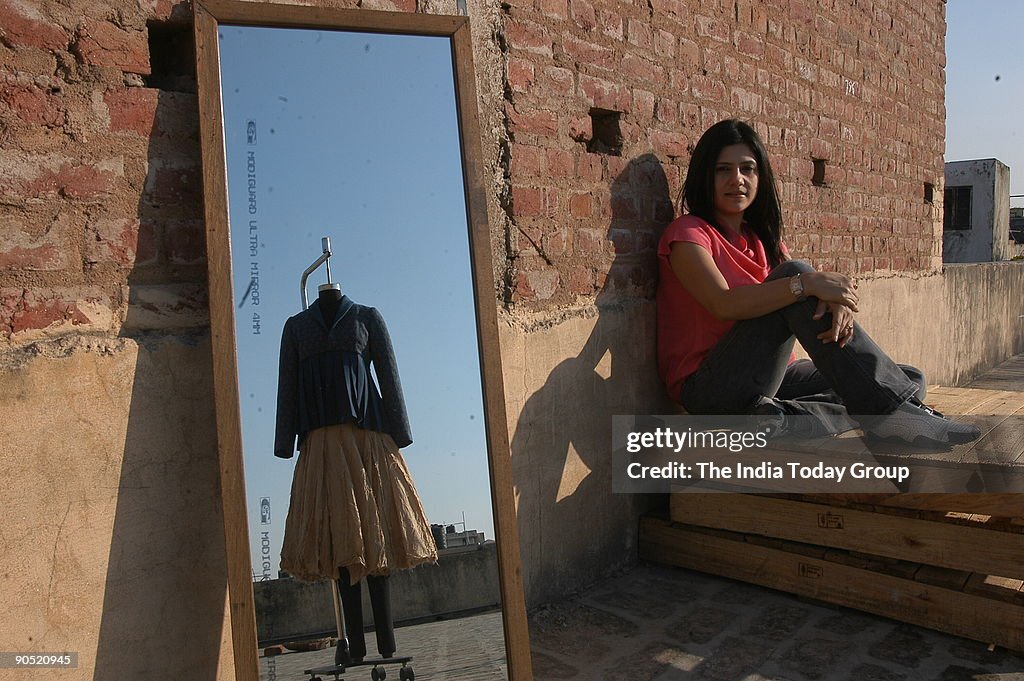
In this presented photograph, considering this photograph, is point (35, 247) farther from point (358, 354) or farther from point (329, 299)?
point (358, 354)

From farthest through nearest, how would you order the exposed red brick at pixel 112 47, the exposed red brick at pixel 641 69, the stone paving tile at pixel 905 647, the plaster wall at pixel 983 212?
1. the plaster wall at pixel 983 212
2. the exposed red brick at pixel 641 69
3. the stone paving tile at pixel 905 647
4. the exposed red brick at pixel 112 47

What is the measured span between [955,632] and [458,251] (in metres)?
1.96

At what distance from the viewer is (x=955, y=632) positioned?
2512 mm

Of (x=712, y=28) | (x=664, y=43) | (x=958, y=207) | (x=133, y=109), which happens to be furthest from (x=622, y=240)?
(x=958, y=207)

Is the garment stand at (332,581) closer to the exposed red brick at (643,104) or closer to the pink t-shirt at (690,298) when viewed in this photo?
the pink t-shirt at (690,298)

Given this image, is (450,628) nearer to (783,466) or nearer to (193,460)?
(193,460)

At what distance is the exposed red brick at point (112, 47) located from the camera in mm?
1833

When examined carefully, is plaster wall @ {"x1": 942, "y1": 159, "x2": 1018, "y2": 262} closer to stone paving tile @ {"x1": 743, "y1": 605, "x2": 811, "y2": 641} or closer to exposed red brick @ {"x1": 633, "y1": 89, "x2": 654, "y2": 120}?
exposed red brick @ {"x1": 633, "y1": 89, "x2": 654, "y2": 120}

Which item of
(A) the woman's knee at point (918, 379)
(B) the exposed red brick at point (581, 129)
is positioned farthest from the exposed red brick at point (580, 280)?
(A) the woman's knee at point (918, 379)

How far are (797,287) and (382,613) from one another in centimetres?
165

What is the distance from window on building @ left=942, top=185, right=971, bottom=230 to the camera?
54.9 ft

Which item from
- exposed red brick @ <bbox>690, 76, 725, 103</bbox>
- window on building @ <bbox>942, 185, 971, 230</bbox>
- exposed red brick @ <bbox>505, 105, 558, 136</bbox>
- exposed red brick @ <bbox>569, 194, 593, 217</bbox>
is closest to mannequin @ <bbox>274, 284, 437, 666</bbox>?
exposed red brick @ <bbox>505, 105, 558, 136</bbox>

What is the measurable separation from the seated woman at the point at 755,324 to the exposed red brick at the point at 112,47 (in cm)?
189

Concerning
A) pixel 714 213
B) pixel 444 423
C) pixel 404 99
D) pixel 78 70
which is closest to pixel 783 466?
pixel 714 213
